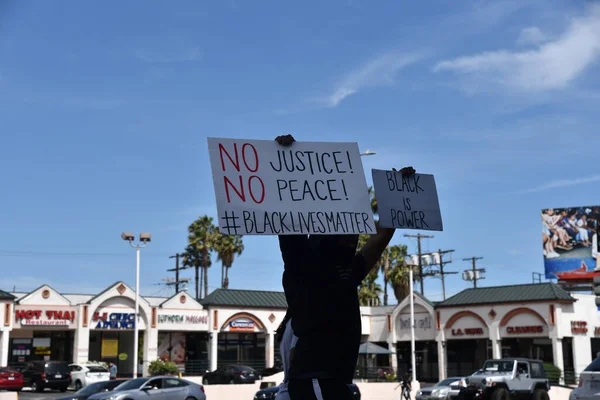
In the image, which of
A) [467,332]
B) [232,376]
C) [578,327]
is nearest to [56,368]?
[232,376]

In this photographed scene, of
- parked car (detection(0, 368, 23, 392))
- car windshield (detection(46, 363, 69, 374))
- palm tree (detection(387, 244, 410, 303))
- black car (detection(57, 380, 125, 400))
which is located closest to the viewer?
black car (detection(57, 380, 125, 400))

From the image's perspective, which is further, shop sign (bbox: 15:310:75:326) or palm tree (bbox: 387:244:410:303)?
palm tree (bbox: 387:244:410:303)

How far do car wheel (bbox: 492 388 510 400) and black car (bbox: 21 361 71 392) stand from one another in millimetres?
23833

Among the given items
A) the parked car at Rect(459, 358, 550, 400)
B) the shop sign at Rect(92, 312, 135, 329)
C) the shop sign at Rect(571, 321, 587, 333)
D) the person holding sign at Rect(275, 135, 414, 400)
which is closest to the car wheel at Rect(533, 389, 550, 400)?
the parked car at Rect(459, 358, 550, 400)

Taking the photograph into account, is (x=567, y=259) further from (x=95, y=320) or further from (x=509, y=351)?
(x=95, y=320)

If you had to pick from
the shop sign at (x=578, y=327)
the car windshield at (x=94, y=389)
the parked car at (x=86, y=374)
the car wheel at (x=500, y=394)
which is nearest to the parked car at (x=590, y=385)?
the car wheel at (x=500, y=394)

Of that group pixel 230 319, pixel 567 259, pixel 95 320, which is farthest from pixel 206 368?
pixel 567 259

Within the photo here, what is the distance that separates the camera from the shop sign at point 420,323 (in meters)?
52.3

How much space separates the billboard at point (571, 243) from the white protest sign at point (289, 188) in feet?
189

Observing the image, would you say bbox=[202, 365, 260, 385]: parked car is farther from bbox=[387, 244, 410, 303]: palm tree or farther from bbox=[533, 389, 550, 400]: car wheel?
bbox=[387, 244, 410, 303]: palm tree

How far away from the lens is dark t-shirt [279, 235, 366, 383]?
3.80m

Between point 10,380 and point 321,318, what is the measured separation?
38.0 meters

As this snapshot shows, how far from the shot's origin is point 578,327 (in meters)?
45.9

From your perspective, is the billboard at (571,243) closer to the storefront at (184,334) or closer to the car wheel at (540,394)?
the storefront at (184,334)
